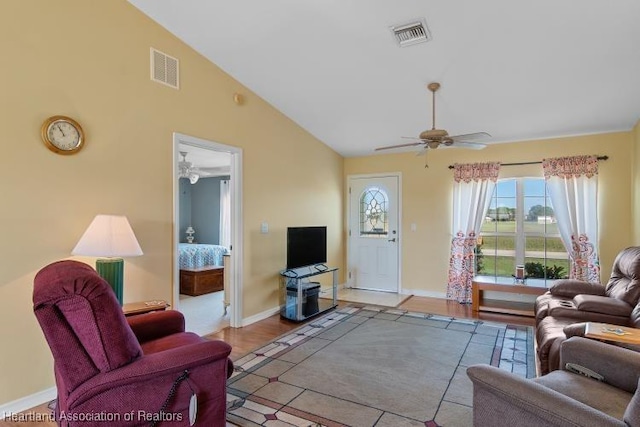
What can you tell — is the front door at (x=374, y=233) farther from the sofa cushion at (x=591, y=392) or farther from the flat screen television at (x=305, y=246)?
the sofa cushion at (x=591, y=392)

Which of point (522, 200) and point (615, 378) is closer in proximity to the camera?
point (615, 378)

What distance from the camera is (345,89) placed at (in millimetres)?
4316

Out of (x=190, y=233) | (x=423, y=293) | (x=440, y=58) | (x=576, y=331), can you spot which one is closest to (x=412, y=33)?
(x=440, y=58)

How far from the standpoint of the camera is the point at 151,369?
170 centimetres

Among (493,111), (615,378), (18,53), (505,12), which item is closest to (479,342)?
(615,378)

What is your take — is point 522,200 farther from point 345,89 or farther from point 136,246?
point 136,246

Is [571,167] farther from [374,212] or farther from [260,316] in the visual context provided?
[260,316]

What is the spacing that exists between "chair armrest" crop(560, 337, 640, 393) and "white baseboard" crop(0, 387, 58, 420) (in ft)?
11.3

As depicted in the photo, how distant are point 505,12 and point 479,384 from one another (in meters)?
2.79

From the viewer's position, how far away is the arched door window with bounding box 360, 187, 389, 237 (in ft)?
20.9

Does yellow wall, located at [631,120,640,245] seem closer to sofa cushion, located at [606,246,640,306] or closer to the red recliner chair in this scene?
sofa cushion, located at [606,246,640,306]

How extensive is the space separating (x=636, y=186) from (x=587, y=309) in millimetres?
2532

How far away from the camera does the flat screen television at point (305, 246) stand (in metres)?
4.65

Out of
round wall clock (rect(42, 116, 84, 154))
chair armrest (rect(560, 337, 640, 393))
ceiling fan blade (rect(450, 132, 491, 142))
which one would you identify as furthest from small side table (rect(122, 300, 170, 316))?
ceiling fan blade (rect(450, 132, 491, 142))
